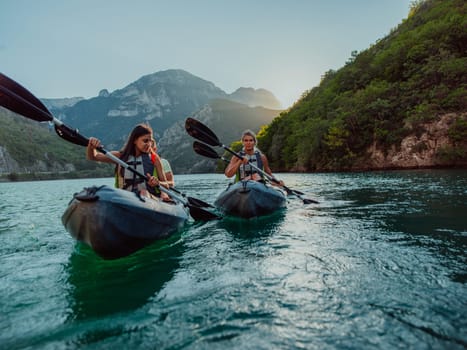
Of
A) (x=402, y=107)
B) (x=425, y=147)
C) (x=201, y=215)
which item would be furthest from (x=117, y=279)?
(x=402, y=107)

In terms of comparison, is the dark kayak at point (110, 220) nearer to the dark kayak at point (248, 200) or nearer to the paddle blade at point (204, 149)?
the dark kayak at point (248, 200)

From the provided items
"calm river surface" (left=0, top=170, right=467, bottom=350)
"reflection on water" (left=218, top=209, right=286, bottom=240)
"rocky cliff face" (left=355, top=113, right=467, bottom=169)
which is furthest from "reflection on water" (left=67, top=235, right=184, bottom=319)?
"rocky cliff face" (left=355, top=113, right=467, bottom=169)

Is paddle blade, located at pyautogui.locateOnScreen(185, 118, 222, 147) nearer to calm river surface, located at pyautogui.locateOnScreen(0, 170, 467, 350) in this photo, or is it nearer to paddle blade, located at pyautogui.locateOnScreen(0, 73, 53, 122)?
calm river surface, located at pyautogui.locateOnScreen(0, 170, 467, 350)

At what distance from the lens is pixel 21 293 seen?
303 cm

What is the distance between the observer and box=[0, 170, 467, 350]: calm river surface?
2.02 metres

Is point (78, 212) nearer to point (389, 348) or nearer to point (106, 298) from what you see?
point (106, 298)

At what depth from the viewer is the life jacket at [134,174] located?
201 inches

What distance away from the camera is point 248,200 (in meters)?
6.69

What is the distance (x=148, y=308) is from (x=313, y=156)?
42.7 m

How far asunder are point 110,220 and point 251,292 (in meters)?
1.96

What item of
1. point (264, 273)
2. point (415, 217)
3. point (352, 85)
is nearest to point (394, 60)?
point (352, 85)

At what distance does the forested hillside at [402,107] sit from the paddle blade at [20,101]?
98.7 feet

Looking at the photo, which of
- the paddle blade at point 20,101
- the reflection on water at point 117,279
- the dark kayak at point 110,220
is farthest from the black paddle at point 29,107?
the reflection on water at point 117,279

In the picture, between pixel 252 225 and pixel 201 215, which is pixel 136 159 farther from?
pixel 252 225
